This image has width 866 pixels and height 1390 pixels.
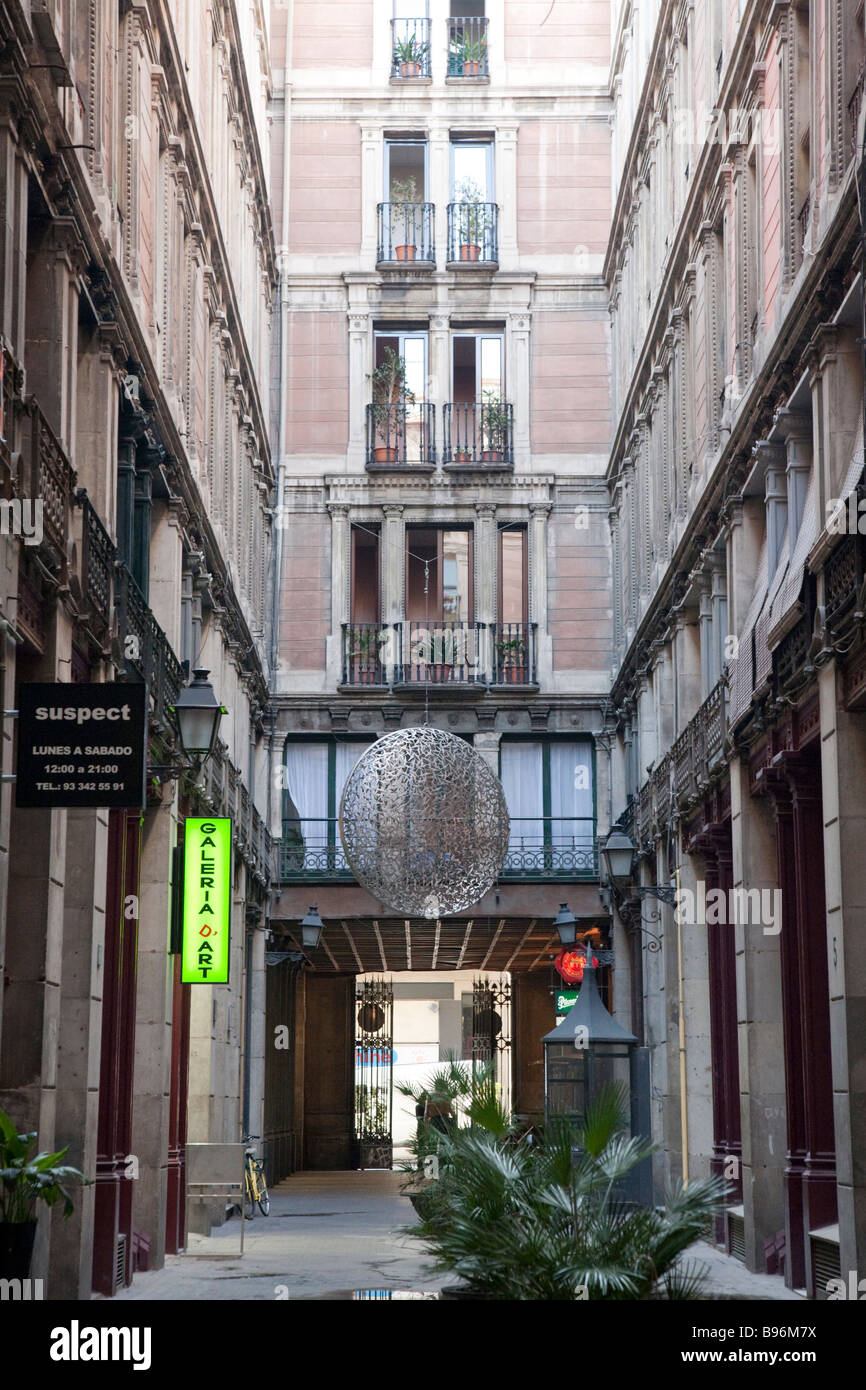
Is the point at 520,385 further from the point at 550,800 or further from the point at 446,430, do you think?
the point at 550,800

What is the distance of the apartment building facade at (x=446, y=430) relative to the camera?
1409 inches

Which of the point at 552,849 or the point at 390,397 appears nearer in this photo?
the point at 552,849

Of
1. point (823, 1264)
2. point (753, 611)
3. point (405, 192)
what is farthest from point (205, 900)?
point (405, 192)

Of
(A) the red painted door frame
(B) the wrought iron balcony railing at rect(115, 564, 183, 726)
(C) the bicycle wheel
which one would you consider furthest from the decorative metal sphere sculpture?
(A) the red painted door frame

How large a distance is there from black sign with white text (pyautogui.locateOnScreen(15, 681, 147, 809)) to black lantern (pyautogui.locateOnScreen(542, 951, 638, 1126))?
11297 mm

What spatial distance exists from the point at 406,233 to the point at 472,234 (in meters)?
1.34

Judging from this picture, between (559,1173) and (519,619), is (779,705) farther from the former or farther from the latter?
(519,619)

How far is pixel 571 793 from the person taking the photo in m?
35.8

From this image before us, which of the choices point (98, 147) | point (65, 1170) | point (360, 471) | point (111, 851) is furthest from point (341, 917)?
point (65, 1170)

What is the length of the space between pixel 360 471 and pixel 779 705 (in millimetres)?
19954

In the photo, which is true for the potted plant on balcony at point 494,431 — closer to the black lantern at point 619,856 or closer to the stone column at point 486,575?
the stone column at point 486,575

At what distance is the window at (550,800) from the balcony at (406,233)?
33.0ft

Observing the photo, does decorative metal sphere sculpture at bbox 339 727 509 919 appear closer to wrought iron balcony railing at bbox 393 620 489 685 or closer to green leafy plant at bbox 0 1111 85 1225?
wrought iron balcony railing at bbox 393 620 489 685
